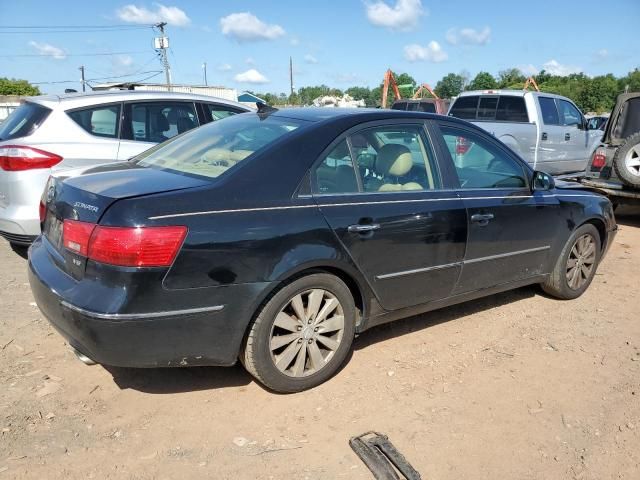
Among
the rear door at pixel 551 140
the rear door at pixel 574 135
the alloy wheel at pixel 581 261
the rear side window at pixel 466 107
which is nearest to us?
the alloy wheel at pixel 581 261

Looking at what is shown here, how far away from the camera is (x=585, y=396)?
320cm

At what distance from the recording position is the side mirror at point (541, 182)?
4.16 meters

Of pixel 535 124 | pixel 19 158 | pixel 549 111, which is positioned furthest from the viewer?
pixel 549 111

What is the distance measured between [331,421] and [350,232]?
1046mm

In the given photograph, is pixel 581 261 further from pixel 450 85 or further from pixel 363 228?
pixel 450 85

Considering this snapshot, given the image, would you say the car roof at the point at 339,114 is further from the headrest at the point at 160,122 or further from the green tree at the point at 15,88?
the green tree at the point at 15,88

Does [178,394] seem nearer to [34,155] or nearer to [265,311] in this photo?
[265,311]

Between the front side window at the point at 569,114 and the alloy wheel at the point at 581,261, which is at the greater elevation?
the front side window at the point at 569,114

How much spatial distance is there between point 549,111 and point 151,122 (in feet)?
25.6

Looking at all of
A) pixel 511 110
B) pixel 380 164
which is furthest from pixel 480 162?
pixel 511 110

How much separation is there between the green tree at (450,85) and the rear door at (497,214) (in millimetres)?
84903

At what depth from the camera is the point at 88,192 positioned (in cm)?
270

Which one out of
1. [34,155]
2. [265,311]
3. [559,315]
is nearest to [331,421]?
[265,311]

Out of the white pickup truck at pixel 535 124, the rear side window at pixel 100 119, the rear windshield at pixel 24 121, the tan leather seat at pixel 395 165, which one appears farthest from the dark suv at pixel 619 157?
the rear windshield at pixel 24 121
